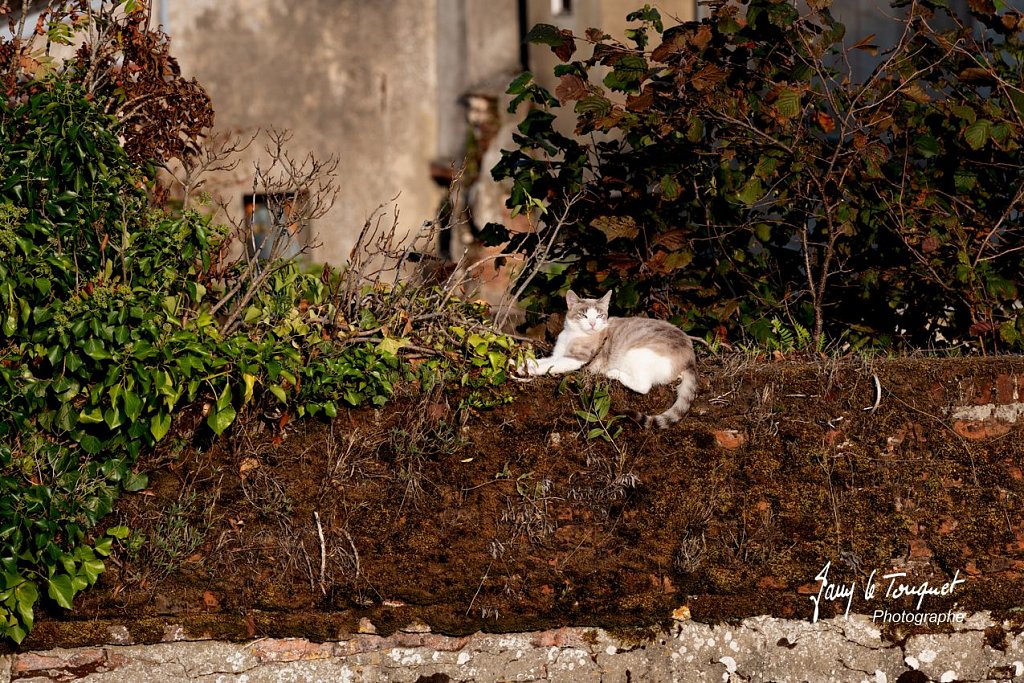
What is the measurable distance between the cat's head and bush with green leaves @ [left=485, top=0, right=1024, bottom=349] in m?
0.29


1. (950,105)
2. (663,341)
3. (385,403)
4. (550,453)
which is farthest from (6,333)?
(950,105)

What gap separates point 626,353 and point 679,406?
1.58 feet

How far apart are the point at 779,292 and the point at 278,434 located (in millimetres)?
3155

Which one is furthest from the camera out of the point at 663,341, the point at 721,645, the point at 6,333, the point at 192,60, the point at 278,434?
the point at 192,60

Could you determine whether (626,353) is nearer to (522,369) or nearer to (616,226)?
(522,369)

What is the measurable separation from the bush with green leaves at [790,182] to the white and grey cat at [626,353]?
15.5 inches

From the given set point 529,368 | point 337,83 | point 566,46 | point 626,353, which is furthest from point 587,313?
point 337,83

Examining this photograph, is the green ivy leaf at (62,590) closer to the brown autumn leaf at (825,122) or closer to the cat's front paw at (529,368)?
the cat's front paw at (529,368)

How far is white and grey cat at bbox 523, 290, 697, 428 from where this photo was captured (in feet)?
16.4

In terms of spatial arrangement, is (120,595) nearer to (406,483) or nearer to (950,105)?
(406,483)

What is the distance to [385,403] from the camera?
15.5 ft

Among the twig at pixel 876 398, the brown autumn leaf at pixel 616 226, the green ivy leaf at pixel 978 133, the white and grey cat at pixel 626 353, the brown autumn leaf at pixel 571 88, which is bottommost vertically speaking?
the twig at pixel 876 398

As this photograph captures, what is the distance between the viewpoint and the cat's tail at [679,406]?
4797 mm

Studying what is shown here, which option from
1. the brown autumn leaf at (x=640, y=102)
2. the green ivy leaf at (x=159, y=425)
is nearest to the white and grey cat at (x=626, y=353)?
the brown autumn leaf at (x=640, y=102)
